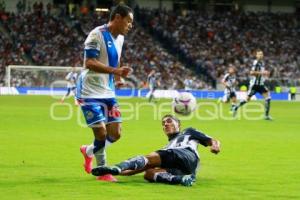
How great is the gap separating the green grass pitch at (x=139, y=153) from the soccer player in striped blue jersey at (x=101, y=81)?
70 centimetres

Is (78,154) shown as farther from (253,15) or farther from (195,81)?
(253,15)

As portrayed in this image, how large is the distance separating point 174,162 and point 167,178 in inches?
9.6

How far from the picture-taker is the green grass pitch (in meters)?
9.10

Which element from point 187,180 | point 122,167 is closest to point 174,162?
point 187,180

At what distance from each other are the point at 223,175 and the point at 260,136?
8.80 metres

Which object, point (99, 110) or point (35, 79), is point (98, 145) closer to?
point (99, 110)

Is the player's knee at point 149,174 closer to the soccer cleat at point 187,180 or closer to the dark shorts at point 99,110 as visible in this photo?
the soccer cleat at point 187,180

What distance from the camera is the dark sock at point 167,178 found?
32.0 feet

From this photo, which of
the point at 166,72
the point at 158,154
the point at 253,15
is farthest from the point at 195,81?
the point at 158,154

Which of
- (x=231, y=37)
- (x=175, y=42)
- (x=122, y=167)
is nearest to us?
(x=122, y=167)

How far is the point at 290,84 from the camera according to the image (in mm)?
59688

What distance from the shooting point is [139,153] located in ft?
47.7

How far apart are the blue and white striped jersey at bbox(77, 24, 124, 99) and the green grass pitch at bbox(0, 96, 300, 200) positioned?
1.29 m

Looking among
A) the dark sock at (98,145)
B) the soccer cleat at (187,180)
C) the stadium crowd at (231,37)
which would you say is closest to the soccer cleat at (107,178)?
the dark sock at (98,145)
